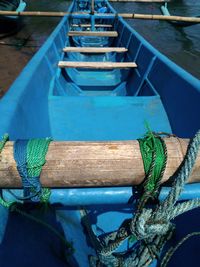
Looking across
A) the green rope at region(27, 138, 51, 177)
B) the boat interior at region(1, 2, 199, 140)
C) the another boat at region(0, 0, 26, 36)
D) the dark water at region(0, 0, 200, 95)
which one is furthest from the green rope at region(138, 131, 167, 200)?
the another boat at region(0, 0, 26, 36)

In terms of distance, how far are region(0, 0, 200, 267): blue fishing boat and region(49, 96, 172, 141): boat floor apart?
0.04 ft

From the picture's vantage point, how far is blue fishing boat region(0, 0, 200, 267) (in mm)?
1315

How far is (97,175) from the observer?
4.43 feet

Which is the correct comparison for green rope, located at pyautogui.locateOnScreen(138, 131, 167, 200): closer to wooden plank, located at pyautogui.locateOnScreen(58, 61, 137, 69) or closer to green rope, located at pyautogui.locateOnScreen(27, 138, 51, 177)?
green rope, located at pyautogui.locateOnScreen(27, 138, 51, 177)

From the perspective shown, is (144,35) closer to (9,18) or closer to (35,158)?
(9,18)

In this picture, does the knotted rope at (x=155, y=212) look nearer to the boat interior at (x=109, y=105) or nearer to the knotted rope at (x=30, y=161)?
the knotted rope at (x=30, y=161)

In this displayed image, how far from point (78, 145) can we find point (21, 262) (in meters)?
0.84

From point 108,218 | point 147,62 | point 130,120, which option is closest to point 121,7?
point 147,62

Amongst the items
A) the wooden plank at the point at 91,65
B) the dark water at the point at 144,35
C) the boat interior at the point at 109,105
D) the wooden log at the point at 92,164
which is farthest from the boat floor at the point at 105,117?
the dark water at the point at 144,35

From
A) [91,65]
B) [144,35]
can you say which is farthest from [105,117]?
[144,35]

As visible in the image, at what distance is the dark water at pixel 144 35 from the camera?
9.45m

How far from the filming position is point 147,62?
175 inches

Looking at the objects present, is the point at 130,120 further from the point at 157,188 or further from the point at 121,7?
the point at 121,7

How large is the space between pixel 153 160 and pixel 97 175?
0.29 m
